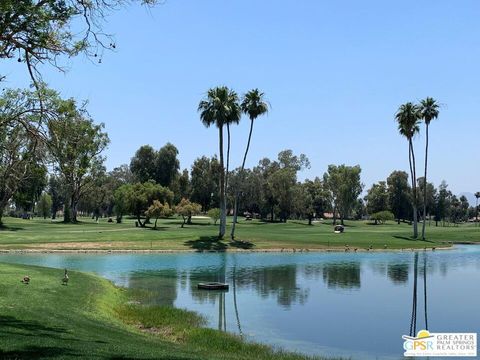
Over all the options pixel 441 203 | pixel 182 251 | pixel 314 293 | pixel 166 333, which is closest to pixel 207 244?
pixel 182 251

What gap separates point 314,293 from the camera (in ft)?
99.6

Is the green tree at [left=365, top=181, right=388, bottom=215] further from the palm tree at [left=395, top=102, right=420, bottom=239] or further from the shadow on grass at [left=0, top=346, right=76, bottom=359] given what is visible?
the shadow on grass at [left=0, top=346, right=76, bottom=359]

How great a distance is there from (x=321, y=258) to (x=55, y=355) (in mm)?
43356

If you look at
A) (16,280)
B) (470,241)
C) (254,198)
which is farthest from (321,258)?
(254,198)

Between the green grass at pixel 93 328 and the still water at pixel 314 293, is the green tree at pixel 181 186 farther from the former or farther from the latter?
the green grass at pixel 93 328

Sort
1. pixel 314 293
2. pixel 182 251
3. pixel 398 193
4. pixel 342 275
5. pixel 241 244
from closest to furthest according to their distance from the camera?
1. pixel 314 293
2. pixel 342 275
3. pixel 182 251
4. pixel 241 244
5. pixel 398 193

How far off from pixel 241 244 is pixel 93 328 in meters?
46.6

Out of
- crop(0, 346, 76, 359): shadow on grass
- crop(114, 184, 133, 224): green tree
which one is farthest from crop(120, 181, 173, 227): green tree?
crop(0, 346, 76, 359): shadow on grass

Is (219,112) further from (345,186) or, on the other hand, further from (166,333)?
(345,186)

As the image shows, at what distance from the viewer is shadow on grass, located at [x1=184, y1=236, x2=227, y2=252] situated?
59.0 m

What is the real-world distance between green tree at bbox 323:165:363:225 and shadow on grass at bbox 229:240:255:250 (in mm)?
70712

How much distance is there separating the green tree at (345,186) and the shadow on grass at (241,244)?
2784 inches

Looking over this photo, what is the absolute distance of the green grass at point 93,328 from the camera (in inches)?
487

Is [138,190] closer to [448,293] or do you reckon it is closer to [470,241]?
[470,241]
